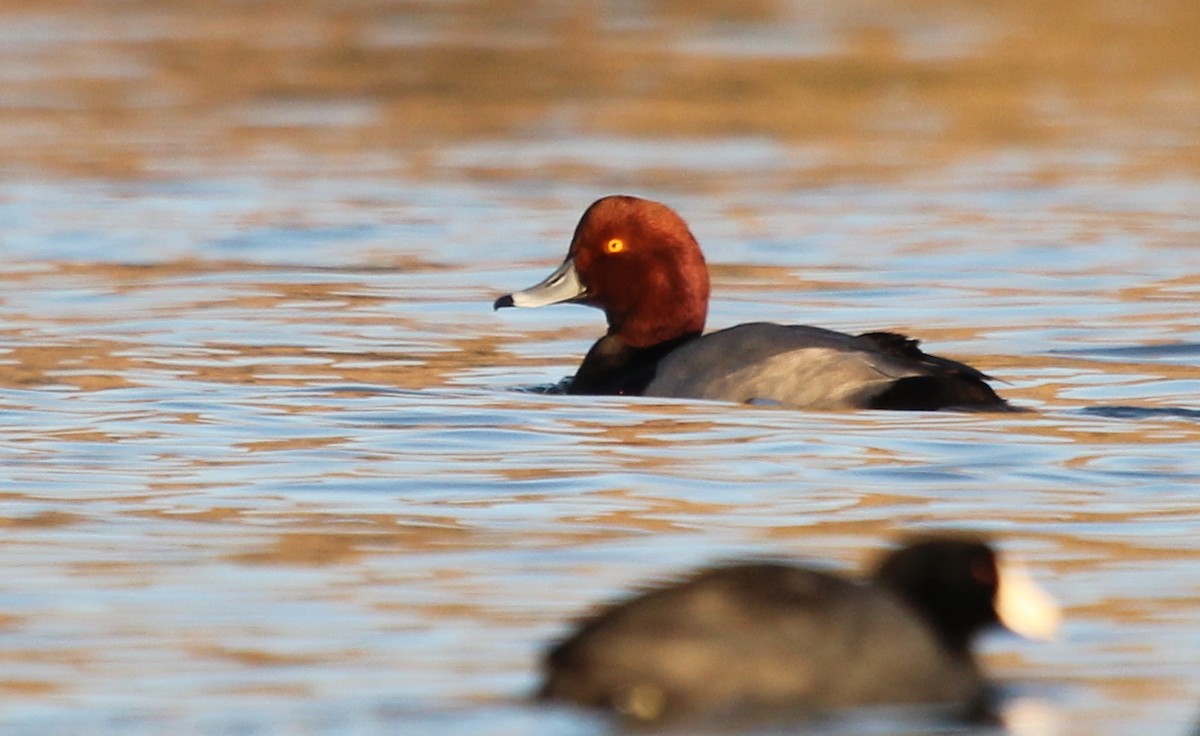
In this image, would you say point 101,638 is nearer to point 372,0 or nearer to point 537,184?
point 537,184

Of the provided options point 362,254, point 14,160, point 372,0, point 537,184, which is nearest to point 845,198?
point 537,184

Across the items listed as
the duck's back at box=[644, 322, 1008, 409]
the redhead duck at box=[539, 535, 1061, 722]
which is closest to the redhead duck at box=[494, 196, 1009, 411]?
the duck's back at box=[644, 322, 1008, 409]

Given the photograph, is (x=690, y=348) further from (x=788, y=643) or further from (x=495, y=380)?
(x=788, y=643)

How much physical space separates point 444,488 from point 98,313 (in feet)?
16.0

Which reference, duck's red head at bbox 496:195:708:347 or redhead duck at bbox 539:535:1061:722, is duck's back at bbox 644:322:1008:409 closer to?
duck's red head at bbox 496:195:708:347

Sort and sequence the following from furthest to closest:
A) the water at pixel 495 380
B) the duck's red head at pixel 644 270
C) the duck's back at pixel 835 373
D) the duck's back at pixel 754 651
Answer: the duck's red head at pixel 644 270
the duck's back at pixel 835 373
the water at pixel 495 380
the duck's back at pixel 754 651

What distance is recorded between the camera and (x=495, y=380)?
1053 centimetres

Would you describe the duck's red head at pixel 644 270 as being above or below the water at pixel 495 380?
above

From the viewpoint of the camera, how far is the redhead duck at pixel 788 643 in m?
5.08

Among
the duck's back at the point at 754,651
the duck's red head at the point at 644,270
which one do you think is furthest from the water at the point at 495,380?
the duck's red head at the point at 644,270

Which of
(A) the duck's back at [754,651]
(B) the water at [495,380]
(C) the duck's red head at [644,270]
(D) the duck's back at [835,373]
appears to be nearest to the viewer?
(A) the duck's back at [754,651]

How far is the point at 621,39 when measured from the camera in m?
28.5

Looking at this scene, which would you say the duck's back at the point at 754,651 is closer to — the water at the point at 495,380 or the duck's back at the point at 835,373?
the water at the point at 495,380

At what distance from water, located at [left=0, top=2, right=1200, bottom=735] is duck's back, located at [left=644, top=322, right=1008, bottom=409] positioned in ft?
0.42
